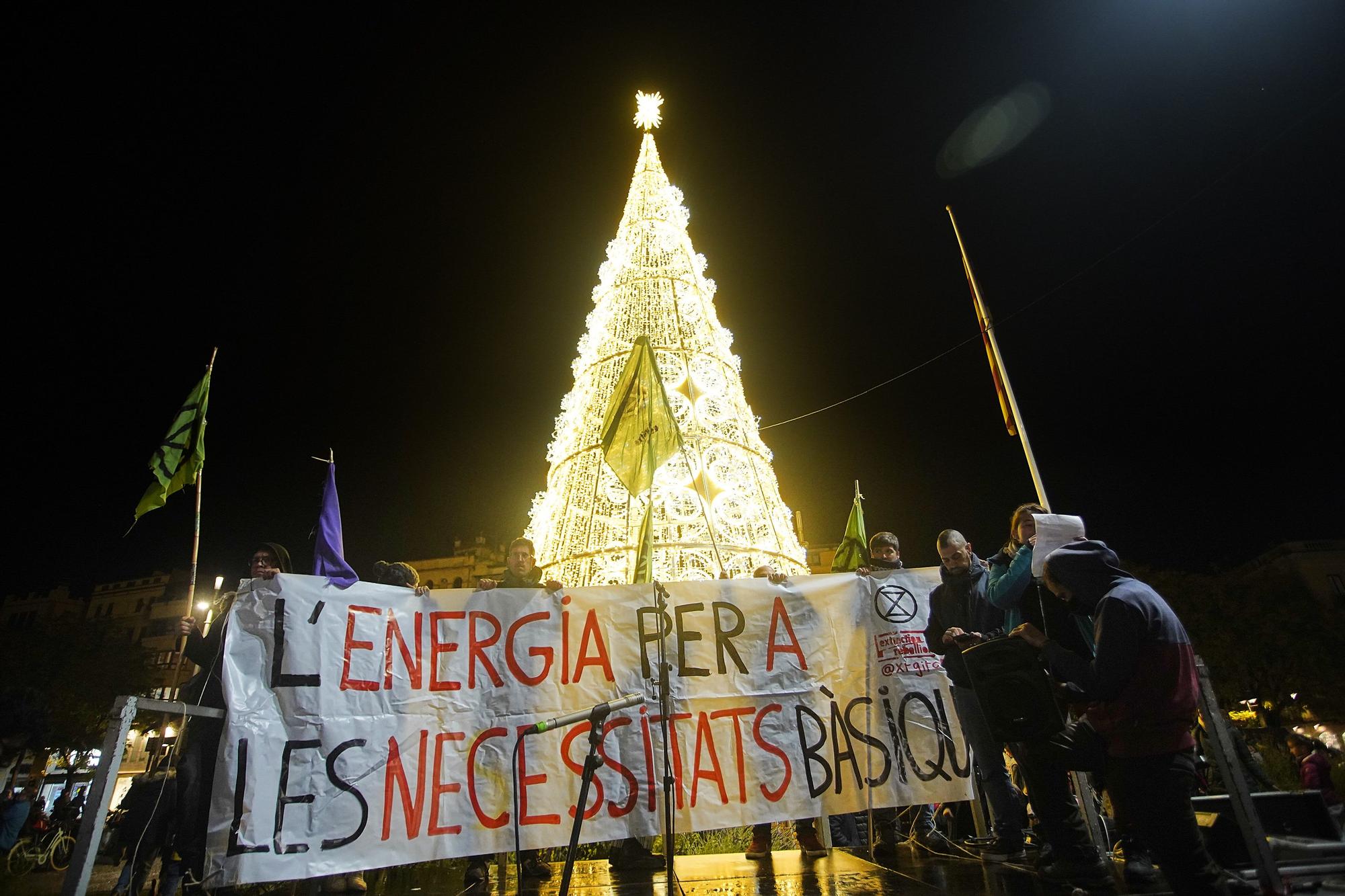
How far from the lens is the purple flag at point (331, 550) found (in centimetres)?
508

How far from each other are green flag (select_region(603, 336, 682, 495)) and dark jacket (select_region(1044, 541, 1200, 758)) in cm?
346

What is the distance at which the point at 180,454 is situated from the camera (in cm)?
595

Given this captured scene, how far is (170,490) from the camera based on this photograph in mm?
5953

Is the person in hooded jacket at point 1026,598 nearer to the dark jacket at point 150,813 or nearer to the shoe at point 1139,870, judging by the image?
the shoe at point 1139,870

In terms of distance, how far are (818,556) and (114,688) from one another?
43713 mm

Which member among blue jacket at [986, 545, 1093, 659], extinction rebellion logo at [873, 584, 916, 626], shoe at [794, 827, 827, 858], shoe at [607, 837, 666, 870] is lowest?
shoe at [794, 827, 827, 858]

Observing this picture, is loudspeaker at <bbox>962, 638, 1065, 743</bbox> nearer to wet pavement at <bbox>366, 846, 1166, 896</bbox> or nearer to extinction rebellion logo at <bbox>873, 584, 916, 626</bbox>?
wet pavement at <bbox>366, 846, 1166, 896</bbox>

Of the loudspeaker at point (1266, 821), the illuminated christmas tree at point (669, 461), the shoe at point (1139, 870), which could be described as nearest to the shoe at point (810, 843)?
the shoe at point (1139, 870)

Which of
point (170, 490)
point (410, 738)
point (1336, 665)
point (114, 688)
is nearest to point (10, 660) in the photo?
point (114, 688)

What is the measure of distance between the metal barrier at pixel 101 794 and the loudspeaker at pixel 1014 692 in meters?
4.04

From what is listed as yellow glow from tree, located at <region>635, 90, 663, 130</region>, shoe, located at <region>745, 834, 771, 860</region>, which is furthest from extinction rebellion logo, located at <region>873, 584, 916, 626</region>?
yellow glow from tree, located at <region>635, 90, 663, 130</region>

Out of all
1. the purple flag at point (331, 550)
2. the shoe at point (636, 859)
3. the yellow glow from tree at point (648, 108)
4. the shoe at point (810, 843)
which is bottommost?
the shoe at point (810, 843)

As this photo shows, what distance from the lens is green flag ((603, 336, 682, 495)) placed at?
5.96 metres

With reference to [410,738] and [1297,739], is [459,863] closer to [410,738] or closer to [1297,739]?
[410,738]
